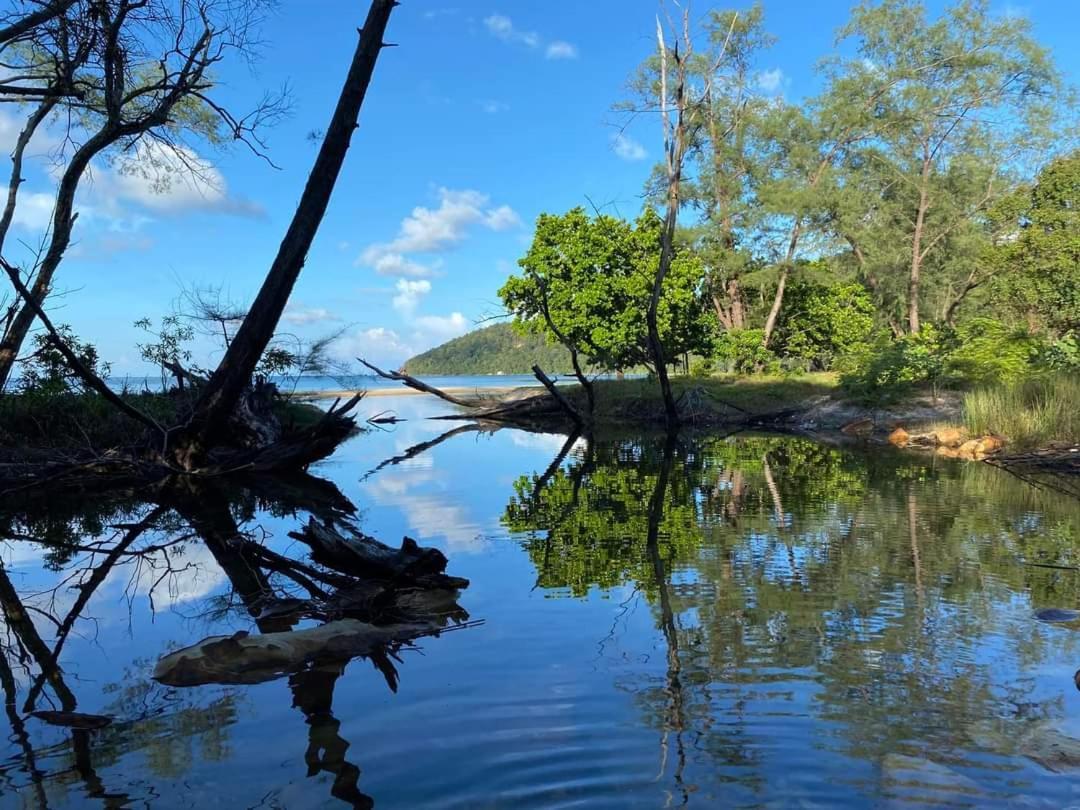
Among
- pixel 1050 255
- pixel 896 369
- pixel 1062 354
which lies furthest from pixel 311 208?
pixel 1050 255

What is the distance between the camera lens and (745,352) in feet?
117

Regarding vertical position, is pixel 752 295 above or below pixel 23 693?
above

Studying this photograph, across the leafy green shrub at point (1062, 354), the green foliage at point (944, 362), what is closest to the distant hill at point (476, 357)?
the green foliage at point (944, 362)

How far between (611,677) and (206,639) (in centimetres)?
262

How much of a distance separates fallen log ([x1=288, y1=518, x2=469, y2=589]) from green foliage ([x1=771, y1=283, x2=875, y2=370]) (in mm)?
35920

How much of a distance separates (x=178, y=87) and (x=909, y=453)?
1654 cm

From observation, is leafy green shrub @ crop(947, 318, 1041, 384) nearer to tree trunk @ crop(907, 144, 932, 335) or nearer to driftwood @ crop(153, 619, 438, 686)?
tree trunk @ crop(907, 144, 932, 335)

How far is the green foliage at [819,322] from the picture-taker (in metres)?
39.1

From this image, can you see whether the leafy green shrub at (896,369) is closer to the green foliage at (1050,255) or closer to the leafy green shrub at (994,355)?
the leafy green shrub at (994,355)

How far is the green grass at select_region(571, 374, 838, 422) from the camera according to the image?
27.9 m

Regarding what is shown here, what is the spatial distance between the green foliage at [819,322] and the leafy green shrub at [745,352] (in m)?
3.99

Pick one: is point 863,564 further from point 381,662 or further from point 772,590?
point 381,662

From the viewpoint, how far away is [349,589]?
19.6 feet

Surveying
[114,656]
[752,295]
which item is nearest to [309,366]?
[114,656]
